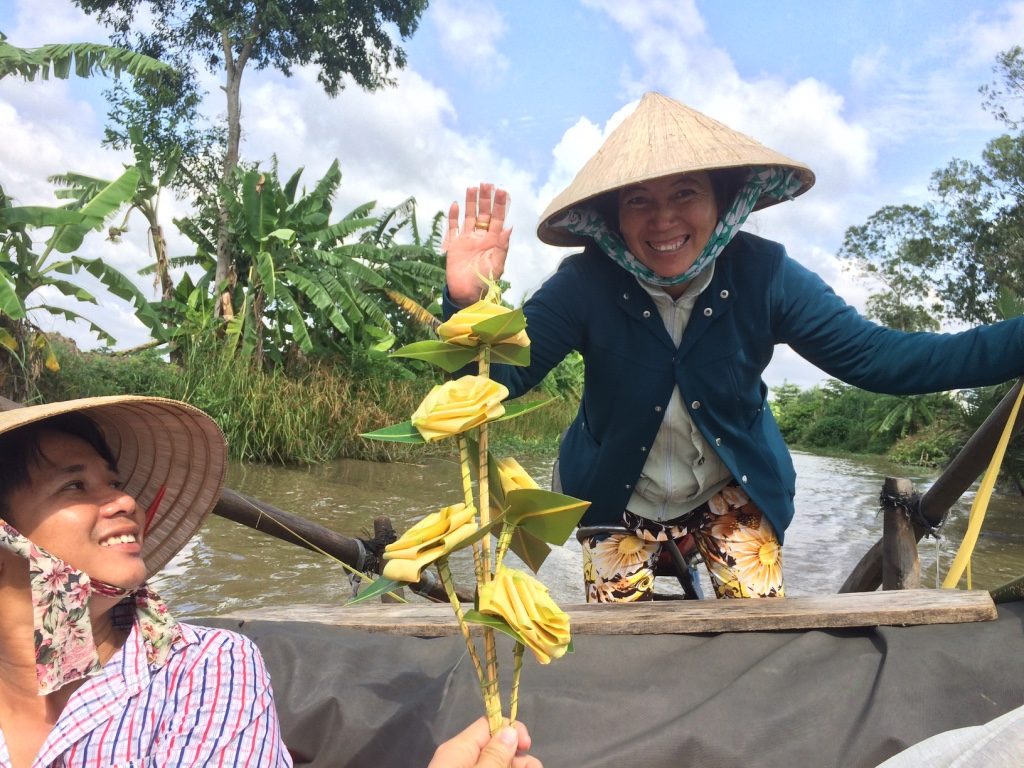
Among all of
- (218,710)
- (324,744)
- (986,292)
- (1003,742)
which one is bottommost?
(324,744)

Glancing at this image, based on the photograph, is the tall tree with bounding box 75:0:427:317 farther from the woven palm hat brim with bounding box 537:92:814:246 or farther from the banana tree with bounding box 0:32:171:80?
the woven palm hat brim with bounding box 537:92:814:246

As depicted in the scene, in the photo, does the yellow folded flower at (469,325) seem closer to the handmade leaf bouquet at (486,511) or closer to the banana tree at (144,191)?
the handmade leaf bouquet at (486,511)

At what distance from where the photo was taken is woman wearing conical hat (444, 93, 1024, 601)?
1.64 meters

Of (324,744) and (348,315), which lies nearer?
(324,744)

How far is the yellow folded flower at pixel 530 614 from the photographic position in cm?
64

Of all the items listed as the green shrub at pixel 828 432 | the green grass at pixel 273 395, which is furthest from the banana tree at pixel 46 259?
the green shrub at pixel 828 432

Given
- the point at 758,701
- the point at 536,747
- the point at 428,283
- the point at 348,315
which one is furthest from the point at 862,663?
the point at 428,283

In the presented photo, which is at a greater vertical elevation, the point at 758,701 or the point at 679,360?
the point at 679,360

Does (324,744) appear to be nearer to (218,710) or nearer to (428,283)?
(218,710)

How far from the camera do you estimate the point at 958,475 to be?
2422mm

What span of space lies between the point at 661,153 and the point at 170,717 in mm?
1341

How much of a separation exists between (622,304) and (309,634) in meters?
1.01

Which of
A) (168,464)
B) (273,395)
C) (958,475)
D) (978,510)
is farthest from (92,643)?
(273,395)

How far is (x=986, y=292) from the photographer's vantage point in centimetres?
1734
